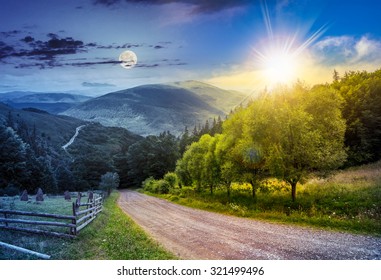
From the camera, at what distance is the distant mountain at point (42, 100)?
12.2 meters

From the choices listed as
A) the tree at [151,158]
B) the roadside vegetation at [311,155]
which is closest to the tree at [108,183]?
the tree at [151,158]

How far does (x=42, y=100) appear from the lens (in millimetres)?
13086

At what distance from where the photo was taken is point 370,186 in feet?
58.1

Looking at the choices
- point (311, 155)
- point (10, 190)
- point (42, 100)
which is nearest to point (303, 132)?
point (311, 155)

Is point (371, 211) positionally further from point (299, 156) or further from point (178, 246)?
point (178, 246)

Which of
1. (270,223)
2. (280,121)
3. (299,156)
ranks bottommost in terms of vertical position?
(270,223)

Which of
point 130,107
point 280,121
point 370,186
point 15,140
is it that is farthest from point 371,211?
point 15,140

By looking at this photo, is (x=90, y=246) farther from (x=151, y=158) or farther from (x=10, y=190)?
(x=151, y=158)

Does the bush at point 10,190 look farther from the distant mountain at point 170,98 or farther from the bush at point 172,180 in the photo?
the distant mountain at point 170,98

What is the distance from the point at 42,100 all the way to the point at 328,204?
1462cm

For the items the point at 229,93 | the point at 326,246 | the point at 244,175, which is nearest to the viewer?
the point at 326,246

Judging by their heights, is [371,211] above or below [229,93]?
below

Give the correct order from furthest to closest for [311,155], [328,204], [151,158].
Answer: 1. [151,158]
2. [311,155]
3. [328,204]

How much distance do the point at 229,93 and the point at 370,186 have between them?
10.5 m
